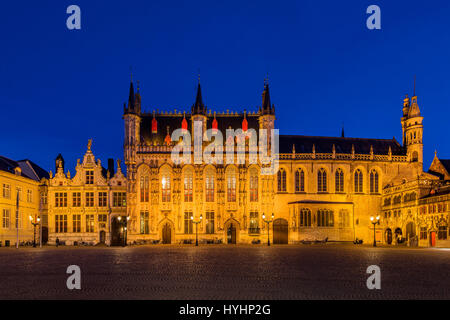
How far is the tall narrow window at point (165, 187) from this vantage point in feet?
208

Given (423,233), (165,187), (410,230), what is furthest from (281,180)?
(423,233)

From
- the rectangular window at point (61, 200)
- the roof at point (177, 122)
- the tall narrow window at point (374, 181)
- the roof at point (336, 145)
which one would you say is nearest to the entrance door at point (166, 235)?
the roof at point (177, 122)

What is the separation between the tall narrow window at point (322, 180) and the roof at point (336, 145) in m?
4.00

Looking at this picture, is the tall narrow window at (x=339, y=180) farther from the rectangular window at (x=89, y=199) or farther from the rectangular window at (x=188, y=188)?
the rectangular window at (x=89, y=199)

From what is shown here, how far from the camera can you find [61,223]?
6419cm

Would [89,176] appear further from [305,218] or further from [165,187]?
[305,218]

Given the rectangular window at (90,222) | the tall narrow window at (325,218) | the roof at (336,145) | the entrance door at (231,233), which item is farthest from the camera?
the roof at (336,145)

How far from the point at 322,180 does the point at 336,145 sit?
727cm

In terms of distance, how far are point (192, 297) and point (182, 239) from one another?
166ft

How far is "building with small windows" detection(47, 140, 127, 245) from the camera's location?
63844 millimetres

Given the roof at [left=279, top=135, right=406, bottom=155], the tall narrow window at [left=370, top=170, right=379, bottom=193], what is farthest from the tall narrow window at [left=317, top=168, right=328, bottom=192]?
the tall narrow window at [left=370, top=170, right=379, bottom=193]

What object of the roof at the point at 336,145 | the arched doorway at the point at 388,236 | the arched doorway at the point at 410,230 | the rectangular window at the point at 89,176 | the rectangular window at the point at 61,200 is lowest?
the arched doorway at the point at 388,236

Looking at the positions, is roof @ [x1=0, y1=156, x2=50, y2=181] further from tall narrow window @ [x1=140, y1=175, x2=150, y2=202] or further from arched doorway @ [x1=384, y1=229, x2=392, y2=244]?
arched doorway @ [x1=384, y1=229, x2=392, y2=244]

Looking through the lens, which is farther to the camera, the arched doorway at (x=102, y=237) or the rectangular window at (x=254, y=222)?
the arched doorway at (x=102, y=237)
